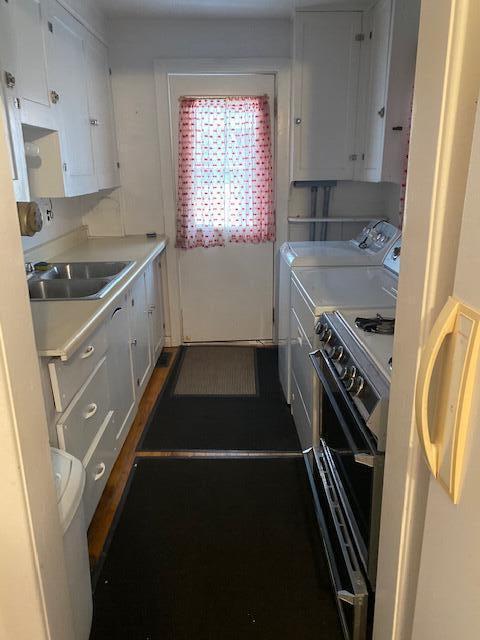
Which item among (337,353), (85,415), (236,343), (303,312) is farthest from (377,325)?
(236,343)

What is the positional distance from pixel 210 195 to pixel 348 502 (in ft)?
8.69

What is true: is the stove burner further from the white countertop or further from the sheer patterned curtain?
the sheer patterned curtain

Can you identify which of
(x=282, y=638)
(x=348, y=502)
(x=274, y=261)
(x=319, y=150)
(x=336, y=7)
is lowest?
(x=282, y=638)

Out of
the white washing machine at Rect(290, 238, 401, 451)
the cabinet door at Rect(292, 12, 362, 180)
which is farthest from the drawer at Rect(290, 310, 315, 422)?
the cabinet door at Rect(292, 12, 362, 180)

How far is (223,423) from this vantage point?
2838 mm

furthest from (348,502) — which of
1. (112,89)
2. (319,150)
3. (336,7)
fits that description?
(112,89)

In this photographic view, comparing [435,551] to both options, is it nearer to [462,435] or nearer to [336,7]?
[462,435]

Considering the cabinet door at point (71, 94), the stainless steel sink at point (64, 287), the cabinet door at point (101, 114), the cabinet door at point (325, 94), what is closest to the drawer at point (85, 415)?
the stainless steel sink at point (64, 287)

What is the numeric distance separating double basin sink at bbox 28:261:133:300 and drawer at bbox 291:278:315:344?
92 cm

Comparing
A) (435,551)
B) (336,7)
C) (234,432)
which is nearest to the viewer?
(435,551)

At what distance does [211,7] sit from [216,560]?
317 cm

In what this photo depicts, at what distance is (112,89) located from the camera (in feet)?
11.3

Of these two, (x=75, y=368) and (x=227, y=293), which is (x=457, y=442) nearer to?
(x=75, y=368)

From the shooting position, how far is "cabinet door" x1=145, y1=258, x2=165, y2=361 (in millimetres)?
3311
